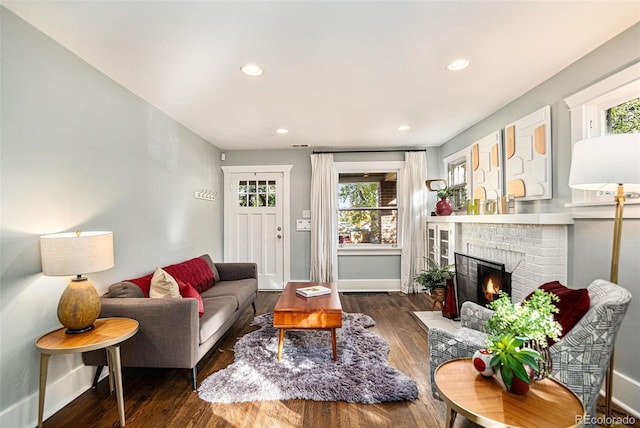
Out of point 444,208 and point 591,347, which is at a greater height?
point 444,208

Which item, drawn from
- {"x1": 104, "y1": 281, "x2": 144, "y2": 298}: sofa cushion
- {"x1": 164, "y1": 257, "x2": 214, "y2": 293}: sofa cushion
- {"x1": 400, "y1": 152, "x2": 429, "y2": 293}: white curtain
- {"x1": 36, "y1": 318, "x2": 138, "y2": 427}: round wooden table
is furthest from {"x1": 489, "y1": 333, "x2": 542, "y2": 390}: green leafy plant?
{"x1": 400, "y1": 152, "x2": 429, "y2": 293}: white curtain

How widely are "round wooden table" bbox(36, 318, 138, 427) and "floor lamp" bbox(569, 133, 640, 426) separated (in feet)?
9.20

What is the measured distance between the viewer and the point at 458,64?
7.55 ft

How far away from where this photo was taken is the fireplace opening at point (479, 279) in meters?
2.96

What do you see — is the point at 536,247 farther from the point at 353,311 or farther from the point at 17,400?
the point at 17,400

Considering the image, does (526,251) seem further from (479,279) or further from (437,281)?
(437,281)

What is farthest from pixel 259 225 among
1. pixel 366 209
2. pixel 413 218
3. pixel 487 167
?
pixel 487 167

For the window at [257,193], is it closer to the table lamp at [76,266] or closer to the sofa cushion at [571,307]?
the table lamp at [76,266]

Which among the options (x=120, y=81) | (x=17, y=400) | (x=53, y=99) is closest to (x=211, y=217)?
(x=120, y=81)

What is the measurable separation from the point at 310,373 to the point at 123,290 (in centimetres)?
158

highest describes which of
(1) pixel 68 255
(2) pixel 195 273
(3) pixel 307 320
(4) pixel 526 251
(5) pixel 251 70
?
(5) pixel 251 70

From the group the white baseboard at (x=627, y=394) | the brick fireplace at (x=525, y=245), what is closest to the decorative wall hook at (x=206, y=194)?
the brick fireplace at (x=525, y=245)

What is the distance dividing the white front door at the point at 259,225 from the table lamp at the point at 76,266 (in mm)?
3215

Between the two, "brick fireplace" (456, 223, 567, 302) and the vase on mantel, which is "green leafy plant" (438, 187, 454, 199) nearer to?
the vase on mantel
